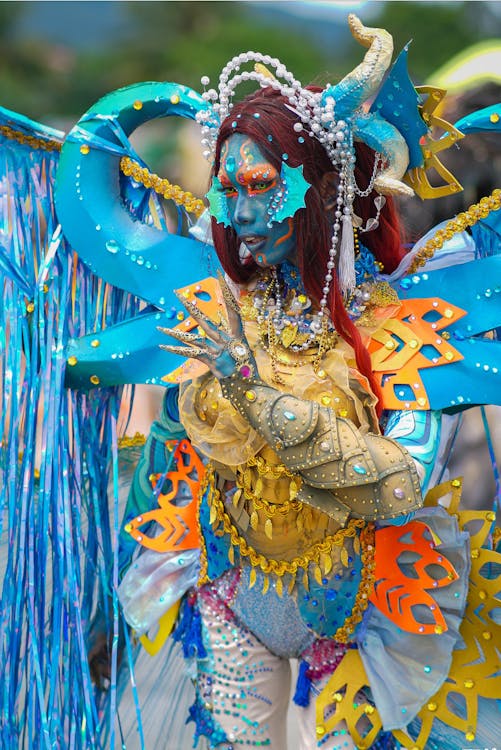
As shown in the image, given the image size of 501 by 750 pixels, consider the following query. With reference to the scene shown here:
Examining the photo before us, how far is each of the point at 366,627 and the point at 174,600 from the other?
400 mm

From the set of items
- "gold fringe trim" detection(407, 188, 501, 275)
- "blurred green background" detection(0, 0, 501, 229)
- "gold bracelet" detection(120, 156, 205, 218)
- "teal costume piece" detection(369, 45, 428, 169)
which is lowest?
"gold fringe trim" detection(407, 188, 501, 275)

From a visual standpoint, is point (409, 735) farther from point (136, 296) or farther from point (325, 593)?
point (136, 296)

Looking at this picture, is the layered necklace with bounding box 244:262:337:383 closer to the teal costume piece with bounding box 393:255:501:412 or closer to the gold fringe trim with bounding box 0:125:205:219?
the teal costume piece with bounding box 393:255:501:412

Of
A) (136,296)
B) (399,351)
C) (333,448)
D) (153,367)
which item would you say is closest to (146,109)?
(136,296)

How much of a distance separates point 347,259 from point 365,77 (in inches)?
11.9

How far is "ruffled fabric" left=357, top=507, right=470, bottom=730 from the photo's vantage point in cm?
195

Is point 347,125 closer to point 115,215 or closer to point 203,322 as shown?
point 203,322

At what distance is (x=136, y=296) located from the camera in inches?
85.8

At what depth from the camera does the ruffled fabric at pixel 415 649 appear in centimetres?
195

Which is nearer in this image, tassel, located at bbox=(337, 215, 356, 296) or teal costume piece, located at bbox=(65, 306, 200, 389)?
tassel, located at bbox=(337, 215, 356, 296)

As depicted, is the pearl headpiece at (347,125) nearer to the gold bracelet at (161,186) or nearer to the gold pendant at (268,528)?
the gold bracelet at (161,186)

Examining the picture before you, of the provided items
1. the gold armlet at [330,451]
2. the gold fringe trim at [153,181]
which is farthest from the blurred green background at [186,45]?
the gold armlet at [330,451]

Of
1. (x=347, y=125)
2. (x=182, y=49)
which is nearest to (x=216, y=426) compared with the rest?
(x=347, y=125)


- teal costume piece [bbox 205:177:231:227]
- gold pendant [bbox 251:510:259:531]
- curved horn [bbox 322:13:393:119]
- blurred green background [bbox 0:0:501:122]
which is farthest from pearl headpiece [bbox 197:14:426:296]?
blurred green background [bbox 0:0:501:122]
